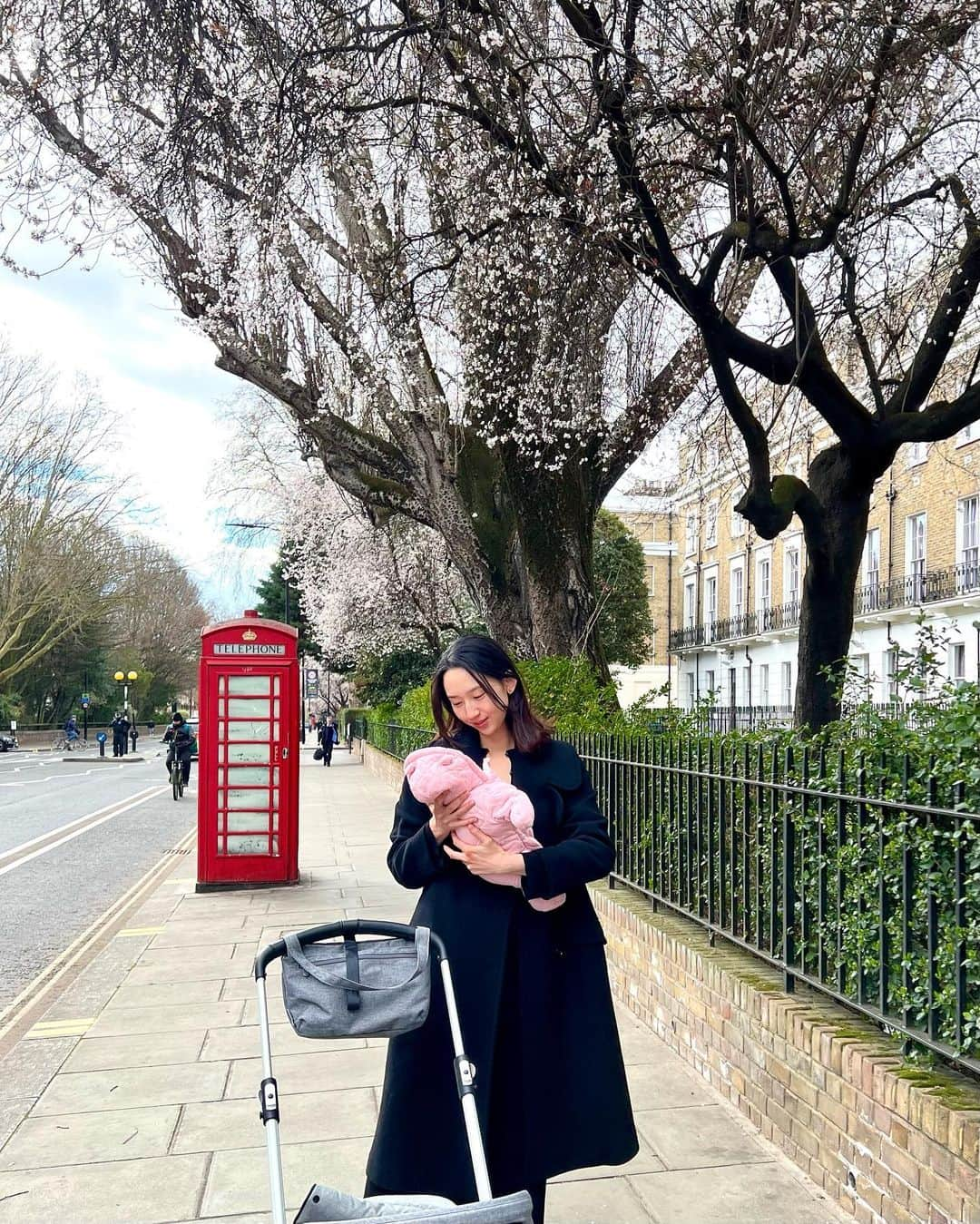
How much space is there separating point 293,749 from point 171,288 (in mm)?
4901

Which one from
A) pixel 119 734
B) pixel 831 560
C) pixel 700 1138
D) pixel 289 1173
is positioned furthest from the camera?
pixel 119 734

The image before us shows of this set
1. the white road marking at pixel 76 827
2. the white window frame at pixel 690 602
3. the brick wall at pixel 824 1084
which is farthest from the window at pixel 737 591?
the brick wall at pixel 824 1084

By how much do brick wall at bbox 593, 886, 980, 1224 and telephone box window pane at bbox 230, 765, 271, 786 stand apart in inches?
241

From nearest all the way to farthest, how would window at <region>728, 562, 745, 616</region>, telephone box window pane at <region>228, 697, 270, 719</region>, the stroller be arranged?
the stroller < telephone box window pane at <region>228, 697, 270, 719</region> < window at <region>728, 562, 745, 616</region>

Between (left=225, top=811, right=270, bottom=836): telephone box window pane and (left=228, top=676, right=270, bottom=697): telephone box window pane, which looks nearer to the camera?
(left=228, top=676, right=270, bottom=697): telephone box window pane

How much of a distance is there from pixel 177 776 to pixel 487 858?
2246 cm

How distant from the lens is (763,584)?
50531 millimetres

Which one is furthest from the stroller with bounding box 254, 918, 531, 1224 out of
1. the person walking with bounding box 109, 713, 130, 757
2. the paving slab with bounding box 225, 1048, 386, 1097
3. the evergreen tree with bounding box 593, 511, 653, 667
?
the person walking with bounding box 109, 713, 130, 757

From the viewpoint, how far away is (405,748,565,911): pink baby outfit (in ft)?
9.70

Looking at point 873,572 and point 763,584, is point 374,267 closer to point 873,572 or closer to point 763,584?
point 873,572

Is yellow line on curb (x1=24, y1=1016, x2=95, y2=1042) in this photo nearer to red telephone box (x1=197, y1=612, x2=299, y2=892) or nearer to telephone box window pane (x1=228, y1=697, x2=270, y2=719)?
red telephone box (x1=197, y1=612, x2=299, y2=892)

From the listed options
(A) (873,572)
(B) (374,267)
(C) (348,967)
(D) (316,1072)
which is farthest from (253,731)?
(A) (873,572)

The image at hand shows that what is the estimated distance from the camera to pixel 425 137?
27.5ft

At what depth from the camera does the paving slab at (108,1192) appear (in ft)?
12.9
